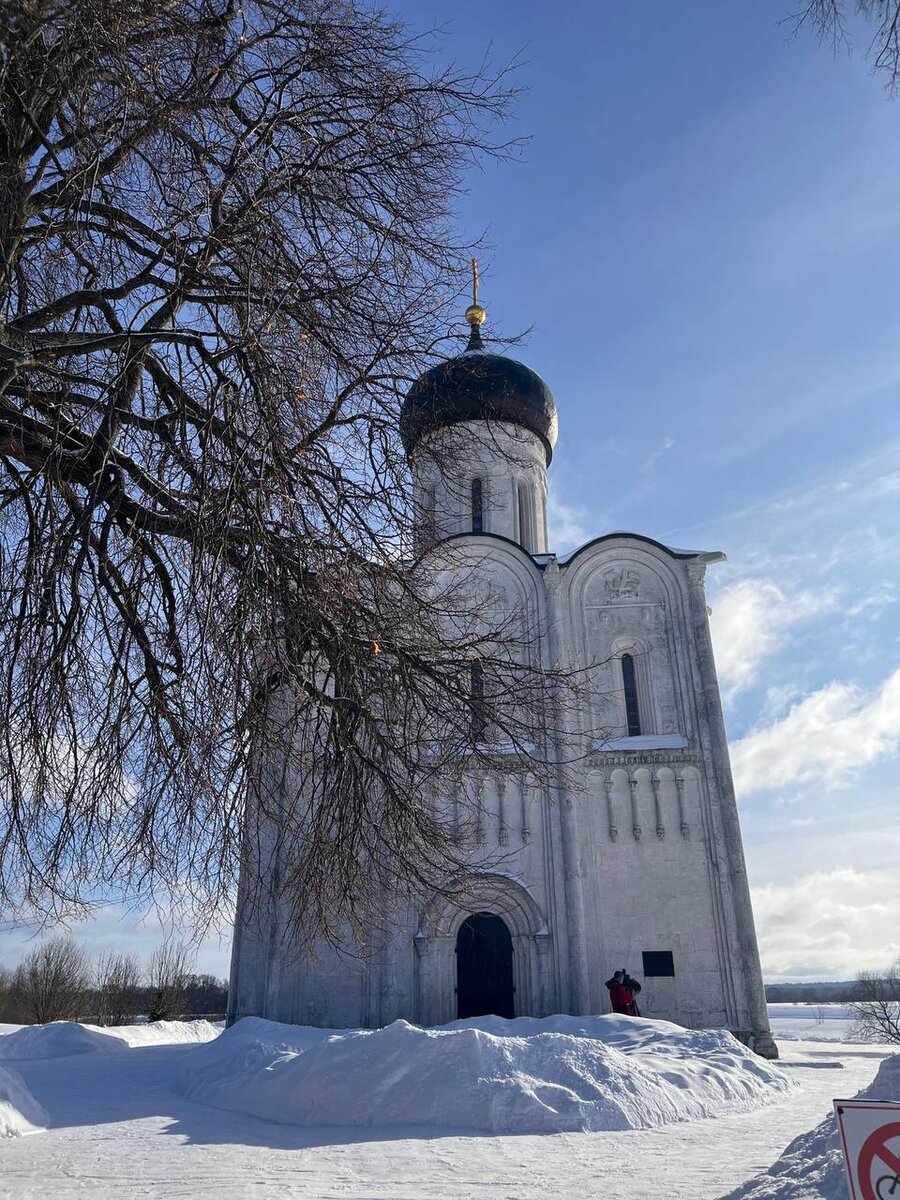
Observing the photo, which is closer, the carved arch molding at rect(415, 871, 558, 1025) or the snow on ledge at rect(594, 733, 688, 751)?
the carved arch molding at rect(415, 871, 558, 1025)

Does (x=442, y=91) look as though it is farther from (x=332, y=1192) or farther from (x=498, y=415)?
(x=332, y=1192)

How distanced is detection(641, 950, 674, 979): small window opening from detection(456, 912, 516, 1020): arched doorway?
2.22 metres

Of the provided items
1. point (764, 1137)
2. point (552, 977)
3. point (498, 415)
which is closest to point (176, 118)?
point (498, 415)

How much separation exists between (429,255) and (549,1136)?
6.18m

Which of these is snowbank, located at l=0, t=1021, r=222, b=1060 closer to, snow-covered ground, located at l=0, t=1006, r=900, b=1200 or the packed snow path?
snow-covered ground, located at l=0, t=1006, r=900, b=1200

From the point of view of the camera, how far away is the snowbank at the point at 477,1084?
6887mm

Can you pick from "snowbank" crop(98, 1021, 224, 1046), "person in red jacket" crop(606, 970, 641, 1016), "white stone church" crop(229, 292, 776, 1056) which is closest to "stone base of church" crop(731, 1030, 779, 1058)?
"white stone church" crop(229, 292, 776, 1056)

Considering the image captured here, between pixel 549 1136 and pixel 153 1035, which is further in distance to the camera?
pixel 153 1035

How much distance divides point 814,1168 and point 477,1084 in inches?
158

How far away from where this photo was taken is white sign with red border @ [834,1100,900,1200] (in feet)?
6.90

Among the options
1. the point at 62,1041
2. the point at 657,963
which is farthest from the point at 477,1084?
the point at 62,1041

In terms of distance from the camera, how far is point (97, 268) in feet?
15.3

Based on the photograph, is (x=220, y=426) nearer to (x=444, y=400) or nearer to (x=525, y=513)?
(x=444, y=400)

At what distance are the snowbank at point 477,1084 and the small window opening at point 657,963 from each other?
4848 millimetres
